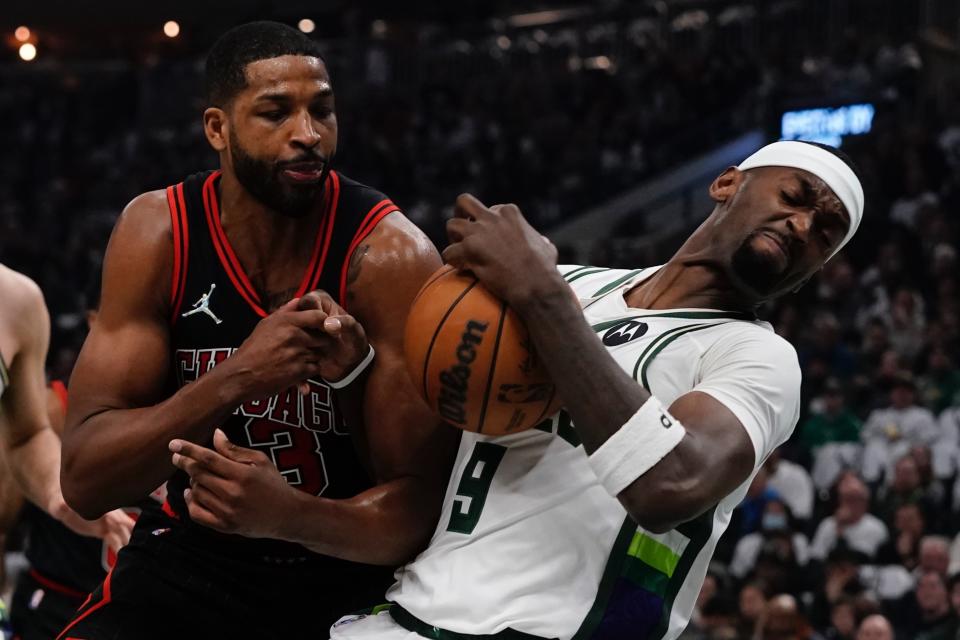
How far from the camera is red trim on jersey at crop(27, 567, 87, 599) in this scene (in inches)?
215

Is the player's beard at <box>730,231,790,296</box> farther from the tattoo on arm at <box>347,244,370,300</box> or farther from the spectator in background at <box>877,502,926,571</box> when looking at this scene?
the spectator in background at <box>877,502,926,571</box>

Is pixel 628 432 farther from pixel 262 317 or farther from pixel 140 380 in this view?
pixel 140 380

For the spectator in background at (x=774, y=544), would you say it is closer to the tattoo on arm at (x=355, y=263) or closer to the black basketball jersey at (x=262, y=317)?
the black basketball jersey at (x=262, y=317)

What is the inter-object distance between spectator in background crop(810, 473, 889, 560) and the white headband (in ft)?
20.3

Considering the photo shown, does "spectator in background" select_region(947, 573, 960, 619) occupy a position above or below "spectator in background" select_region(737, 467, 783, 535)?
above

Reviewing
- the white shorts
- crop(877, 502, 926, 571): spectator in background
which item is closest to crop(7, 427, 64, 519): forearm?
the white shorts

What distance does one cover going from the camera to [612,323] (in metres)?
3.08

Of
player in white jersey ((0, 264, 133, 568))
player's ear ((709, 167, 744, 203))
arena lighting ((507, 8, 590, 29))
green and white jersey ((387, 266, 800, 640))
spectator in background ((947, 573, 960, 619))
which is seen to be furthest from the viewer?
arena lighting ((507, 8, 590, 29))

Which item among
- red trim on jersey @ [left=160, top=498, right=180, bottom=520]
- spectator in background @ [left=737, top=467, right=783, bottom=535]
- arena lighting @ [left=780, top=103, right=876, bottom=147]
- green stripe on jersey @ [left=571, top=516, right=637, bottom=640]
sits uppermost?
green stripe on jersey @ [left=571, top=516, right=637, bottom=640]

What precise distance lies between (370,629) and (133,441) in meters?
0.68

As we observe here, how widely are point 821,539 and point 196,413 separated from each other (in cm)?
712

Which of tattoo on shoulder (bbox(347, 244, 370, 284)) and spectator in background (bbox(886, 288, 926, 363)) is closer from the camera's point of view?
tattoo on shoulder (bbox(347, 244, 370, 284))

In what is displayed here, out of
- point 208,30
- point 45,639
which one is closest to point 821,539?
point 45,639

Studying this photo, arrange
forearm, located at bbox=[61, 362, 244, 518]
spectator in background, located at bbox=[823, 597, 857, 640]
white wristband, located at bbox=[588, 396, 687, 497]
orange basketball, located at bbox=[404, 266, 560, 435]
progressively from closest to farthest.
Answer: white wristband, located at bbox=[588, 396, 687, 497]
orange basketball, located at bbox=[404, 266, 560, 435]
forearm, located at bbox=[61, 362, 244, 518]
spectator in background, located at bbox=[823, 597, 857, 640]
